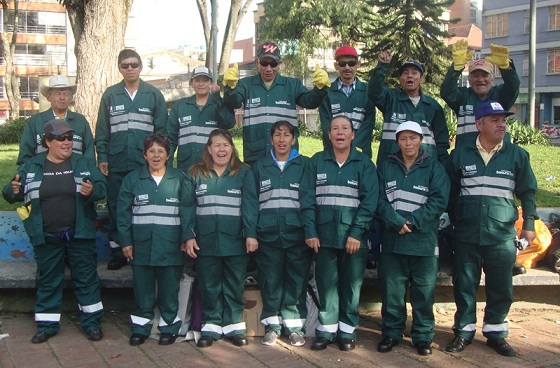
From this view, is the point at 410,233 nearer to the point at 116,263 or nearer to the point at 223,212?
the point at 223,212

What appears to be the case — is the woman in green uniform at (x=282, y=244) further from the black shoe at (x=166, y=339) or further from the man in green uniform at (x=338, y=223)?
the black shoe at (x=166, y=339)

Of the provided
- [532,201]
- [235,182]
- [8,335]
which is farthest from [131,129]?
[532,201]

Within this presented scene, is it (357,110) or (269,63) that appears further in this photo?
(357,110)

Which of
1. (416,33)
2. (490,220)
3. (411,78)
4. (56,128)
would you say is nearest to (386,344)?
(490,220)

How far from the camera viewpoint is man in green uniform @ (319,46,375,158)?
6.68 meters

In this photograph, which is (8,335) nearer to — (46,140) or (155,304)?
(155,304)

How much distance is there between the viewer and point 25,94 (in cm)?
5669

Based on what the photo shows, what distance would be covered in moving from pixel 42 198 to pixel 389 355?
10.8 feet

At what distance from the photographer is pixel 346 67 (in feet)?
21.7

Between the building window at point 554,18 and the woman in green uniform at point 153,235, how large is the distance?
157ft

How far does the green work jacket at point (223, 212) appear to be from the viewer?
5855 millimetres

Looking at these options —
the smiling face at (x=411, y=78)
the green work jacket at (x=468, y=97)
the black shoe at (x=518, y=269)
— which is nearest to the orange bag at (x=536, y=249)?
the black shoe at (x=518, y=269)

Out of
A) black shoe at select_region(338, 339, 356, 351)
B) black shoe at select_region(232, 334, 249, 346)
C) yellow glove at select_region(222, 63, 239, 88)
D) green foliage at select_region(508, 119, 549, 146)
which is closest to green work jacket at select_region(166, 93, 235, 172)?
yellow glove at select_region(222, 63, 239, 88)

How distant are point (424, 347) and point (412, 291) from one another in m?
0.47
